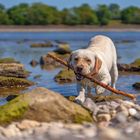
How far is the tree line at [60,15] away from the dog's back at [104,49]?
115 metres

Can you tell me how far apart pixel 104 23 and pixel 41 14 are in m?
15.3

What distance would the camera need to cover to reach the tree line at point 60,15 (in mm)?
133250

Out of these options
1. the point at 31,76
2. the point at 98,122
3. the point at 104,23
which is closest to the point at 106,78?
the point at 98,122

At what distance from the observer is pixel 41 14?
136875mm

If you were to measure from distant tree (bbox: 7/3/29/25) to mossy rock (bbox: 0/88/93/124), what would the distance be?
122m

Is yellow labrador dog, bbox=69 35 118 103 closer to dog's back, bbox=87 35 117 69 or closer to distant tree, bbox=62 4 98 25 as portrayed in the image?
dog's back, bbox=87 35 117 69

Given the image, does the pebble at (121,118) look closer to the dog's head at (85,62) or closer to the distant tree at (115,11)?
the dog's head at (85,62)

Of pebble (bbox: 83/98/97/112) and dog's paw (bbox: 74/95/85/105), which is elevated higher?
pebble (bbox: 83/98/97/112)

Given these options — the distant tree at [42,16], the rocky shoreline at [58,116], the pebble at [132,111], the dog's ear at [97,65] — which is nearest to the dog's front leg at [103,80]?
the dog's ear at [97,65]

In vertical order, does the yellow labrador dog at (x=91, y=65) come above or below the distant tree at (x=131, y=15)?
above

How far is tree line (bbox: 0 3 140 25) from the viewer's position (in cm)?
13325

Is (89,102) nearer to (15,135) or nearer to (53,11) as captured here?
(15,135)

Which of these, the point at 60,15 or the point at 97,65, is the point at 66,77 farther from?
the point at 60,15

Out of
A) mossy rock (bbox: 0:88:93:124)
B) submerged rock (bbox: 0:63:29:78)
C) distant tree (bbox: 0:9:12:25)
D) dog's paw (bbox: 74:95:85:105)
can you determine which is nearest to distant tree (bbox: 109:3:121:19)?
distant tree (bbox: 0:9:12:25)
